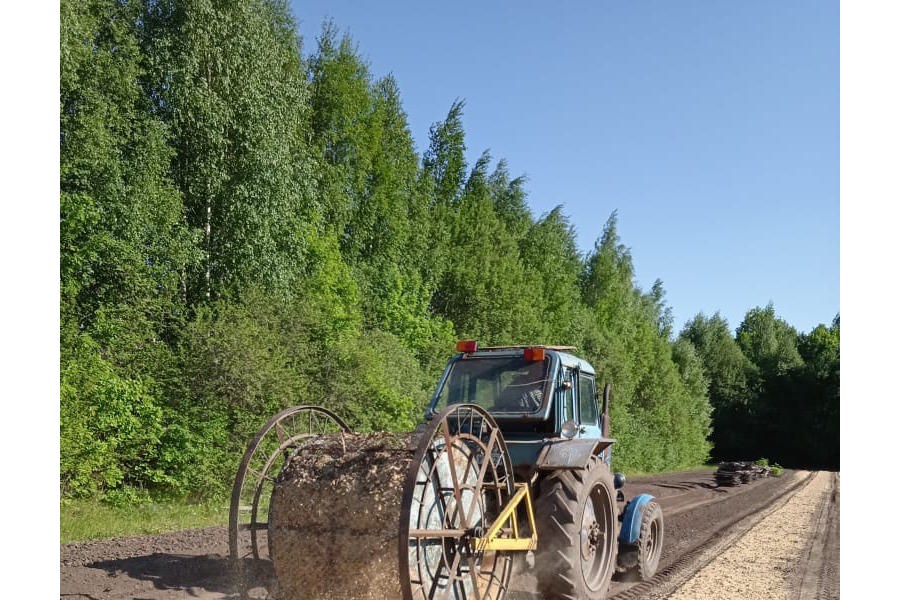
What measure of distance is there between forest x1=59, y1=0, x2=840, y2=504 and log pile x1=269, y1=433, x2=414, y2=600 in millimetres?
8706

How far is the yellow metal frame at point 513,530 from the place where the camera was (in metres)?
5.55

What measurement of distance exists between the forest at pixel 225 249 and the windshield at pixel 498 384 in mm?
8264

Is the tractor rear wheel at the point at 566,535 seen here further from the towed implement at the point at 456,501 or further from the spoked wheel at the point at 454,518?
the spoked wheel at the point at 454,518

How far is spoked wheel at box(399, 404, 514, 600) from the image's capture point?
5.23 m

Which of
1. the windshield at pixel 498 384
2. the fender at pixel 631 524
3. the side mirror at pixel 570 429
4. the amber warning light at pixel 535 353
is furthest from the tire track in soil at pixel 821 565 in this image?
the amber warning light at pixel 535 353

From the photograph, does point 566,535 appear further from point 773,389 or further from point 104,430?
point 773,389

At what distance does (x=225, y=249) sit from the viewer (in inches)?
703

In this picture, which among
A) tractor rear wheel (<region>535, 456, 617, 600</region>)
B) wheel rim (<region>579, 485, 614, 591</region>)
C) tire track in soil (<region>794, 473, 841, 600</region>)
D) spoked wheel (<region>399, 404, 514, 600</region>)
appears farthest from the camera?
tire track in soil (<region>794, 473, 841, 600</region>)

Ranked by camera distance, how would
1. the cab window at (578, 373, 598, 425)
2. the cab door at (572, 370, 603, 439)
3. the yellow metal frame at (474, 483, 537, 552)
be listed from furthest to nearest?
the cab window at (578, 373, 598, 425), the cab door at (572, 370, 603, 439), the yellow metal frame at (474, 483, 537, 552)

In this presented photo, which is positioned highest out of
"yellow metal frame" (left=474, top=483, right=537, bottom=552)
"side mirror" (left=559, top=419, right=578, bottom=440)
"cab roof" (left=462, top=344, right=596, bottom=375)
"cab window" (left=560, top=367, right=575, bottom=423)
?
"cab roof" (left=462, top=344, right=596, bottom=375)

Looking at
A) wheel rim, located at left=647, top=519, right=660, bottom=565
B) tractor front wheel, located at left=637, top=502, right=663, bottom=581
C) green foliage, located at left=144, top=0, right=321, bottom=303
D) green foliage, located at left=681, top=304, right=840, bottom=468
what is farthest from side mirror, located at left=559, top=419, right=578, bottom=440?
green foliage, located at left=681, top=304, right=840, bottom=468

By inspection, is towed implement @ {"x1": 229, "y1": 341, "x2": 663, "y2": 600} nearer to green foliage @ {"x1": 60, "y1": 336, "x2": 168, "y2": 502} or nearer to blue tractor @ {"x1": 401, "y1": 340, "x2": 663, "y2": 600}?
blue tractor @ {"x1": 401, "y1": 340, "x2": 663, "y2": 600}

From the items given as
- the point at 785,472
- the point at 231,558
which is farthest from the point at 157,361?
the point at 785,472

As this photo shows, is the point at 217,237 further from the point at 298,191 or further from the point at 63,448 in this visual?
the point at 63,448
